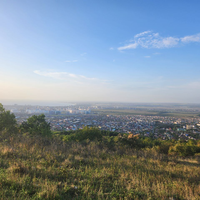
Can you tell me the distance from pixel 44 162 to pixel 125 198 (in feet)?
9.84

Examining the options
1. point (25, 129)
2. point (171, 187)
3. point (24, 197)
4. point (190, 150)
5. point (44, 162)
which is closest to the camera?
point (24, 197)

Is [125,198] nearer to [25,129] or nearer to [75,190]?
[75,190]

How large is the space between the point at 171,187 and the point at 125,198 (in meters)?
1.51

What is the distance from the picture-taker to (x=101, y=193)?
2727 mm

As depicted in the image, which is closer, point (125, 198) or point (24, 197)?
point (24, 197)

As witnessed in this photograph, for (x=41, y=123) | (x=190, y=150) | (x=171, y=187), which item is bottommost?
(x=190, y=150)

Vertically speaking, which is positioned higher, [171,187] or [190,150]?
[171,187]

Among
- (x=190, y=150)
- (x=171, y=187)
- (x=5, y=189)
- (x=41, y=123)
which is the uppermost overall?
(x=5, y=189)

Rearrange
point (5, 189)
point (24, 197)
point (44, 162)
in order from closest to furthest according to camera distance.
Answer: point (24, 197), point (5, 189), point (44, 162)

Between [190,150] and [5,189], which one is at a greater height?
[5,189]

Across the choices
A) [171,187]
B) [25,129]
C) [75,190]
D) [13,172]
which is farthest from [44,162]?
[25,129]

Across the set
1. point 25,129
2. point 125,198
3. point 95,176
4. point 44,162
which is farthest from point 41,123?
point 125,198

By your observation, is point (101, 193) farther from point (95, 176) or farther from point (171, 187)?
point (171, 187)

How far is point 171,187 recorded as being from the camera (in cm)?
327
